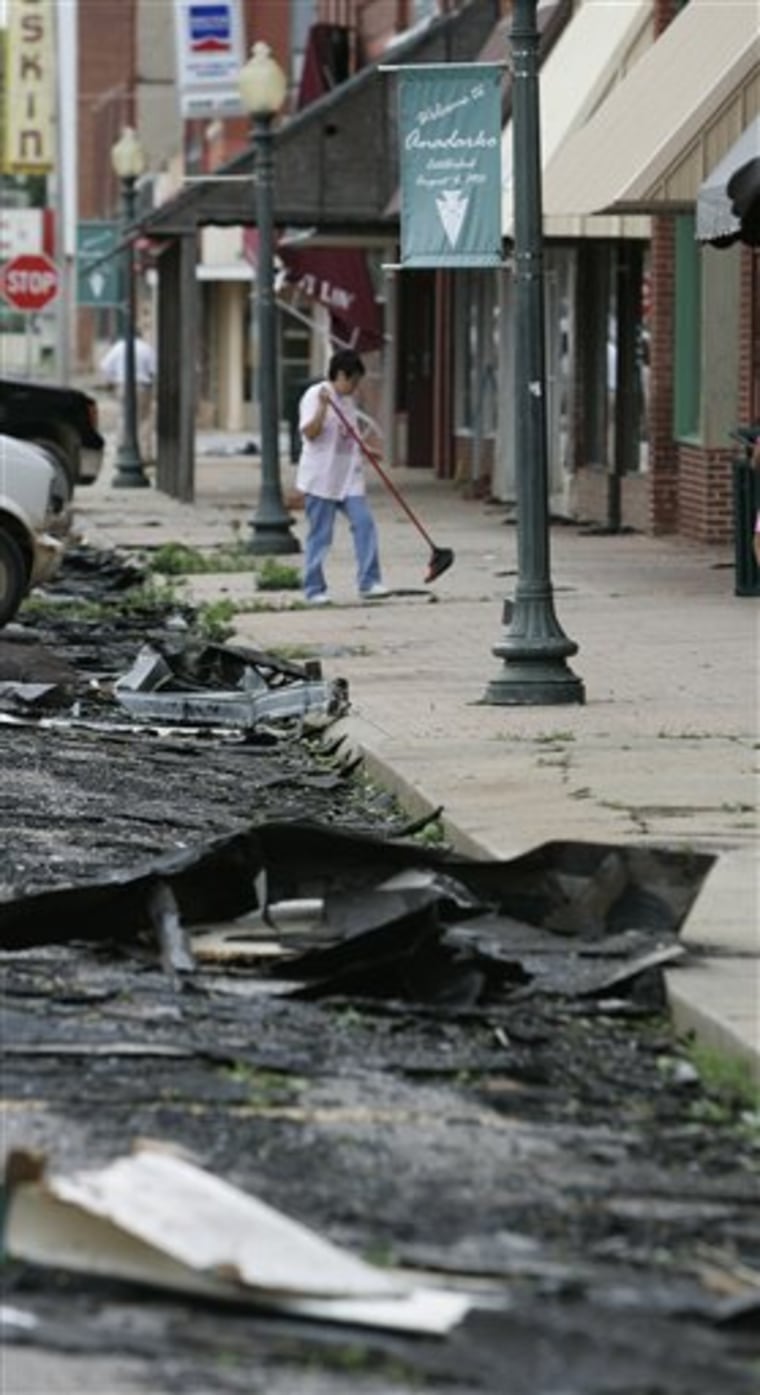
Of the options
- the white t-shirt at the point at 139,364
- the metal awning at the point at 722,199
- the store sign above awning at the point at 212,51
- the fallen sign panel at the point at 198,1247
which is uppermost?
the store sign above awning at the point at 212,51

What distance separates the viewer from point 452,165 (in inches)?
746

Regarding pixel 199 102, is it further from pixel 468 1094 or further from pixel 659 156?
pixel 468 1094

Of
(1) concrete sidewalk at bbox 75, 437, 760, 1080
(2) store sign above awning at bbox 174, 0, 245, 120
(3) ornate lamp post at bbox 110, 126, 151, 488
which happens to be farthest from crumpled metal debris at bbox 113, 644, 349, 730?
(2) store sign above awning at bbox 174, 0, 245, 120

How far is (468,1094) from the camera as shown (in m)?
8.77

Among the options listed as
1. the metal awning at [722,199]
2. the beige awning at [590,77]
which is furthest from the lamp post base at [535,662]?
the beige awning at [590,77]

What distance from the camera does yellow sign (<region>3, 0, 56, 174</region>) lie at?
190ft

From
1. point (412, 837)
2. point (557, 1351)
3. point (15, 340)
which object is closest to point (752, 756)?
point (412, 837)

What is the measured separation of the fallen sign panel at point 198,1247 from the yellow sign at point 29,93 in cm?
5027

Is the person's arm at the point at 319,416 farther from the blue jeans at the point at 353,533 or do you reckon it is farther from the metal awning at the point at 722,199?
the metal awning at the point at 722,199

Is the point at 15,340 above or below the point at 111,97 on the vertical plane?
below

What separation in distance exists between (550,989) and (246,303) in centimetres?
6107

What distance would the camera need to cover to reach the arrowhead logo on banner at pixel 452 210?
1884 cm

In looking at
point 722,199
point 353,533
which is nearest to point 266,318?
point 353,533

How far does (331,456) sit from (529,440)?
7.25m
